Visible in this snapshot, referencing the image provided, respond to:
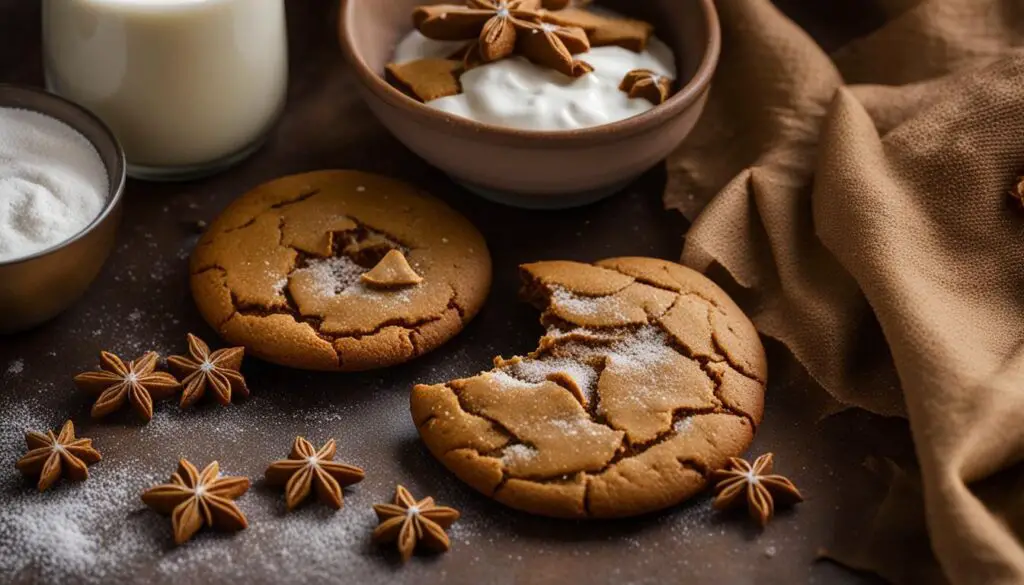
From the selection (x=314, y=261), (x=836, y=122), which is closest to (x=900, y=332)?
(x=836, y=122)

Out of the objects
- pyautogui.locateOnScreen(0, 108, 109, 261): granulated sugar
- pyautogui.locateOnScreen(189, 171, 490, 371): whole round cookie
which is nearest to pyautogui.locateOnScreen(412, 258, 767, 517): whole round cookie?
pyautogui.locateOnScreen(189, 171, 490, 371): whole round cookie

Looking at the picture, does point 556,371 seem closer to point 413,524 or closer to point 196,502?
point 413,524

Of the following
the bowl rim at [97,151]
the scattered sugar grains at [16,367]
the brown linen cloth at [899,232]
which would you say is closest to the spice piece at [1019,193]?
the brown linen cloth at [899,232]

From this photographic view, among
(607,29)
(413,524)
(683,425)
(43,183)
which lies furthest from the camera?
(607,29)

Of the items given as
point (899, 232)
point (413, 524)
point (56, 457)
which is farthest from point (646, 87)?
point (56, 457)

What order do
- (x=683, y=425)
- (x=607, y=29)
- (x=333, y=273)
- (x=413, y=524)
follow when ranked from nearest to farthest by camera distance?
(x=413, y=524) < (x=683, y=425) < (x=333, y=273) < (x=607, y=29)

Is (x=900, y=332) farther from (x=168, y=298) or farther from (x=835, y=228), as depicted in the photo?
(x=168, y=298)

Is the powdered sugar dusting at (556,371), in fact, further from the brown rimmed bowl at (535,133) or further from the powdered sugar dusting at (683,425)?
the brown rimmed bowl at (535,133)
